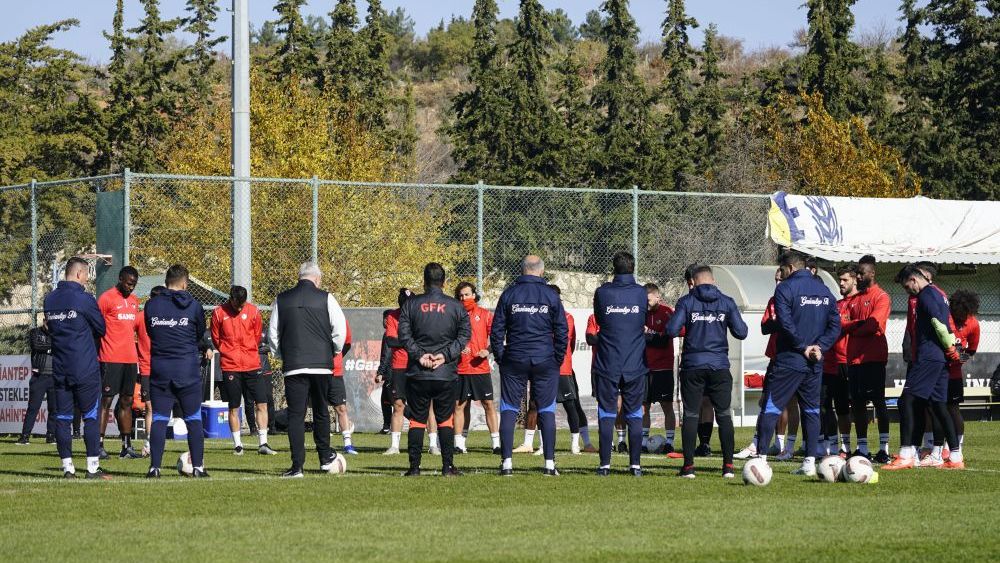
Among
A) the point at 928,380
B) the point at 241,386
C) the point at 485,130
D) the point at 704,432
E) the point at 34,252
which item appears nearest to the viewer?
the point at 928,380

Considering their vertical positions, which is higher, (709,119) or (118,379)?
(709,119)

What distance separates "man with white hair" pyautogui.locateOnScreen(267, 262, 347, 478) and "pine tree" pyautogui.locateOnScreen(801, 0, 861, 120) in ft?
124

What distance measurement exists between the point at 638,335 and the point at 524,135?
3678 centimetres

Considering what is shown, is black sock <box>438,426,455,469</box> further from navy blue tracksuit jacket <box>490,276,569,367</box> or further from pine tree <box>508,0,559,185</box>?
pine tree <box>508,0,559,185</box>

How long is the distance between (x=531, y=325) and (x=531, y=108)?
3817cm

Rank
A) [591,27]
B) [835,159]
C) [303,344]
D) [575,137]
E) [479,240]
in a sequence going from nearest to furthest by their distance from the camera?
[303,344]
[479,240]
[835,159]
[575,137]
[591,27]

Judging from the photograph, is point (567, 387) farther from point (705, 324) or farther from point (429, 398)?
point (429, 398)

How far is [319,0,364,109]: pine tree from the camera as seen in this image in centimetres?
5603

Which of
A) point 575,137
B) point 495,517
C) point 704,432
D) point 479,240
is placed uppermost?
point 575,137

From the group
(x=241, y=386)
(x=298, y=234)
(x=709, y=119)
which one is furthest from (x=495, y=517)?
(x=709, y=119)

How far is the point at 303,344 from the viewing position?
43.5ft

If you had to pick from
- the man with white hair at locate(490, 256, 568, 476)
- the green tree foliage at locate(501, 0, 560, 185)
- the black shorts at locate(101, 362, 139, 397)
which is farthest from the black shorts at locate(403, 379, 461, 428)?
the green tree foliage at locate(501, 0, 560, 185)

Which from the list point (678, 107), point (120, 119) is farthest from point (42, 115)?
point (678, 107)

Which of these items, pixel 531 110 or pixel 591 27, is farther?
pixel 591 27
